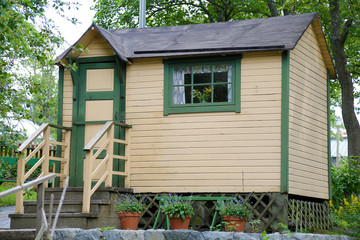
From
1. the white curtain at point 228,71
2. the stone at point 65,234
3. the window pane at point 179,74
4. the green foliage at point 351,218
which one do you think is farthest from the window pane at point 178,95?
the green foliage at point 351,218

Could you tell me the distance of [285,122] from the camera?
9.23 meters

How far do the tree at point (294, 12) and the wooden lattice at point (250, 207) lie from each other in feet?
25.5

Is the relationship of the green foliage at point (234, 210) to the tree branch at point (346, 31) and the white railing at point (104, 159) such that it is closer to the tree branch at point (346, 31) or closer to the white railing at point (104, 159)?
the white railing at point (104, 159)

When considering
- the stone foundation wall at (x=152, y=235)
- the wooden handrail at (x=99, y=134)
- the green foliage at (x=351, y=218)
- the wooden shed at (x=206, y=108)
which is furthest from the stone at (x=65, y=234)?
the green foliage at (x=351, y=218)

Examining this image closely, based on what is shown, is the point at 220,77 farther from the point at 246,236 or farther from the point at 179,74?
the point at 246,236

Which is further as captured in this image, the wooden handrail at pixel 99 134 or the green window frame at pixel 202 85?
the green window frame at pixel 202 85

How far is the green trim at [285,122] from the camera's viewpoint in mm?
9070

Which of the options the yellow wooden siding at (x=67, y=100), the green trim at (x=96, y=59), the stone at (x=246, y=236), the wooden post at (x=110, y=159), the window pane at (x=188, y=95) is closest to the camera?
the stone at (x=246, y=236)

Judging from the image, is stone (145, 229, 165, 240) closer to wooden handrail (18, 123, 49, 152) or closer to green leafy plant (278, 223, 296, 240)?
green leafy plant (278, 223, 296, 240)

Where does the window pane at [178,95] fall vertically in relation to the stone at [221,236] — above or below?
above

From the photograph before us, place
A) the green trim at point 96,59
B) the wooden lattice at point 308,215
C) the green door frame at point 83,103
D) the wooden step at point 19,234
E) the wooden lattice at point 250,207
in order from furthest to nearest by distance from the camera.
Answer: the green trim at point 96,59
the green door frame at point 83,103
the wooden lattice at point 308,215
the wooden lattice at point 250,207
the wooden step at point 19,234

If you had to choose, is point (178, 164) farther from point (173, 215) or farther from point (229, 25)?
point (229, 25)

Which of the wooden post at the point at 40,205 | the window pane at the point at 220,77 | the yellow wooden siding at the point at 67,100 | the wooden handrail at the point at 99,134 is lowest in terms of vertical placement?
the wooden post at the point at 40,205

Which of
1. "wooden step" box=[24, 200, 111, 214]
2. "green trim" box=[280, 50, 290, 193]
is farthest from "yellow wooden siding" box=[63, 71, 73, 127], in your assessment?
"green trim" box=[280, 50, 290, 193]
